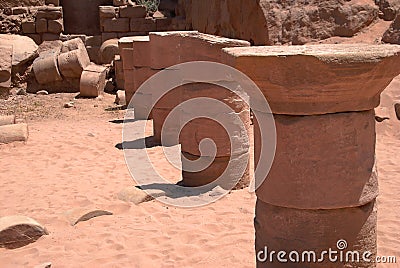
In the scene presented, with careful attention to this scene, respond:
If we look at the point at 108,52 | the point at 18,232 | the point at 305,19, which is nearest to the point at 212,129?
the point at 18,232

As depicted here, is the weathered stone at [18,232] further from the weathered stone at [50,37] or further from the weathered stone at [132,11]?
the weathered stone at [132,11]

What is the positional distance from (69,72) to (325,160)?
11.6 m

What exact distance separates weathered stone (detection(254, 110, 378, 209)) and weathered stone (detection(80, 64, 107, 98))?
34.2ft

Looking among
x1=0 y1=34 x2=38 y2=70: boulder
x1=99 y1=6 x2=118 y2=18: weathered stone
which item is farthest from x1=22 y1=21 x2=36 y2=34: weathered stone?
x1=99 y1=6 x2=118 y2=18: weathered stone

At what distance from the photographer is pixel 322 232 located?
3248 millimetres

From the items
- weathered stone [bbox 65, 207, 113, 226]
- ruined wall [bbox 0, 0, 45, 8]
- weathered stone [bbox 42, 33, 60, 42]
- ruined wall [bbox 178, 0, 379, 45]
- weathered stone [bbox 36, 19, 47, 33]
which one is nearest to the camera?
weathered stone [bbox 65, 207, 113, 226]

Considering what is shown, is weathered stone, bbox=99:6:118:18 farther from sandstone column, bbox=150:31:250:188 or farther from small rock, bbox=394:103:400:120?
sandstone column, bbox=150:31:250:188

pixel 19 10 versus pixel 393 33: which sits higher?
pixel 19 10

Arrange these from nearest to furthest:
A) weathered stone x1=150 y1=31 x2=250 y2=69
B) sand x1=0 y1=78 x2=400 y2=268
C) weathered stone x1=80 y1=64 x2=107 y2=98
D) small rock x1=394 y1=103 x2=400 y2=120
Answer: sand x1=0 y1=78 x2=400 y2=268 → weathered stone x1=150 y1=31 x2=250 y2=69 → small rock x1=394 y1=103 x2=400 y2=120 → weathered stone x1=80 y1=64 x2=107 y2=98

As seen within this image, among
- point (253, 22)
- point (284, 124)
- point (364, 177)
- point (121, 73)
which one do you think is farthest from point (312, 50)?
point (121, 73)

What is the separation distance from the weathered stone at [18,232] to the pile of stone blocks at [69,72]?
8449 mm

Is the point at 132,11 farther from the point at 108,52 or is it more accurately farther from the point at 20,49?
the point at 20,49

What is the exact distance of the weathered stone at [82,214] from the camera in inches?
215

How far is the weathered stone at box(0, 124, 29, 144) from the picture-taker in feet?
29.2
